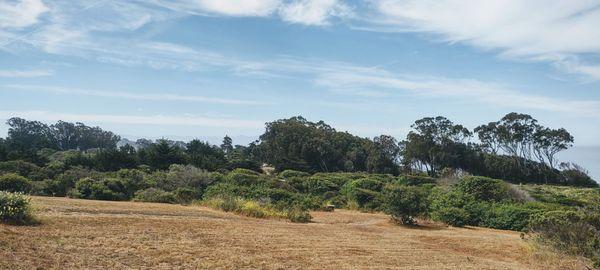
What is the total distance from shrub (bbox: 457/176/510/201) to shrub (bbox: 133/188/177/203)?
15.3 metres

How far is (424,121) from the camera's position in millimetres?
69438

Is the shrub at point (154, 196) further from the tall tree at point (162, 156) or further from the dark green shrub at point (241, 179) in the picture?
the tall tree at point (162, 156)

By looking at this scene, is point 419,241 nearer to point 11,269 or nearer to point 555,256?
point 555,256

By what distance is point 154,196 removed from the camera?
2369cm

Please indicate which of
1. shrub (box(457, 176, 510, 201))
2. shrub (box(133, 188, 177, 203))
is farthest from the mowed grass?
shrub (box(457, 176, 510, 201))

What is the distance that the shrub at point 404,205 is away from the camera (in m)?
19.8

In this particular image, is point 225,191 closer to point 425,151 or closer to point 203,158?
point 203,158

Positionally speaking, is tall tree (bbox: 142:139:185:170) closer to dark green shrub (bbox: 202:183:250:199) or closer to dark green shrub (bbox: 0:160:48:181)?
dark green shrub (bbox: 0:160:48:181)

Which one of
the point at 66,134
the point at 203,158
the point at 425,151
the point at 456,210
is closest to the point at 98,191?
the point at 456,210

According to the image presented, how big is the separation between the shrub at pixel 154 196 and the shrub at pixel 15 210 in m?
11.7

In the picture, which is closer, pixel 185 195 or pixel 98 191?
pixel 98 191

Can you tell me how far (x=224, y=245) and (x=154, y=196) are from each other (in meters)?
13.1

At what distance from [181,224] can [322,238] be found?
4036 millimetres

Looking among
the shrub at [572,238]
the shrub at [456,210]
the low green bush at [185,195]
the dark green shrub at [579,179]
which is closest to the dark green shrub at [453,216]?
the shrub at [456,210]
